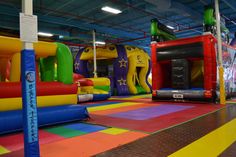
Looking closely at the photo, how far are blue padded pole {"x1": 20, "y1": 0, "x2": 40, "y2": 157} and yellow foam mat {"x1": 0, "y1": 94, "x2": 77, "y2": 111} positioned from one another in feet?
5.71

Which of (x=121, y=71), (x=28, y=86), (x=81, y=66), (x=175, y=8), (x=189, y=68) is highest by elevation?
(x=175, y=8)

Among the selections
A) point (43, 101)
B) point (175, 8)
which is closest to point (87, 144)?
point (43, 101)

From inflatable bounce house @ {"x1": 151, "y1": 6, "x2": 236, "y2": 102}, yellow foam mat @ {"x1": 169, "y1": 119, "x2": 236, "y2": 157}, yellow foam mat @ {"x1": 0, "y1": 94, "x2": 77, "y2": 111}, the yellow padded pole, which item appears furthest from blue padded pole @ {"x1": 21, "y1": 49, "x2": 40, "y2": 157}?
inflatable bounce house @ {"x1": 151, "y1": 6, "x2": 236, "y2": 102}

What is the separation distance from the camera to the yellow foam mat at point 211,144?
2021 mm

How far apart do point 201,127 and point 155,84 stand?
170 inches

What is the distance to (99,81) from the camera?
8.73 metres

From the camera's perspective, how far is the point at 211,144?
2299mm

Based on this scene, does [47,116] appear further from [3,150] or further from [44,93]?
[3,150]

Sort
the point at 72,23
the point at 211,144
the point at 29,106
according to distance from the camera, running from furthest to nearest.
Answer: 1. the point at 72,23
2. the point at 211,144
3. the point at 29,106

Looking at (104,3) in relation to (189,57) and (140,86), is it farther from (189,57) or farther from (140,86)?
(189,57)

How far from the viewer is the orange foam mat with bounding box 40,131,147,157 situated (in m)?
2.17

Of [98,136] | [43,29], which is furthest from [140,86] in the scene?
[98,136]

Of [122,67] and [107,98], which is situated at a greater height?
[122,67]

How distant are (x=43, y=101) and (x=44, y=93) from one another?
0.45 feet
